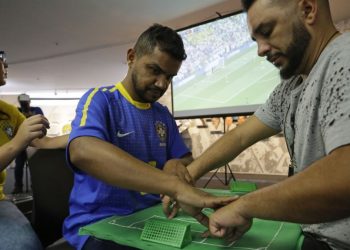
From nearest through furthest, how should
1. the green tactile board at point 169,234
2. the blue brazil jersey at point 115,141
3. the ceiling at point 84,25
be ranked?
the green tactile board at point 169,234 → the blue brazil jersey at point 115,141 → the ceiling at point 84,25

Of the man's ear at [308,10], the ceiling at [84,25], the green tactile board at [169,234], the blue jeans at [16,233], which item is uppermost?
the ceiling at [84,25]

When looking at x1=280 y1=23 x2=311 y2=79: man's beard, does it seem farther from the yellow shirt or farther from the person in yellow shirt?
the yellow shirt

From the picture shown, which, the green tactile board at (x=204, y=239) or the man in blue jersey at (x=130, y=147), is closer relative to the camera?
the green tactile board at (x=204, y=239)

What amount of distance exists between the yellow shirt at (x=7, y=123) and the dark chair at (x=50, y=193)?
0.27m

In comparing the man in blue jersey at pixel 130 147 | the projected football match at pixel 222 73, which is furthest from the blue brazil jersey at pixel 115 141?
the projected football match at pixel 222 73

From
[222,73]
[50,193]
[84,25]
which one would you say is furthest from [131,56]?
[84,25]

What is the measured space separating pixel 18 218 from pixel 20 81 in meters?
6.91

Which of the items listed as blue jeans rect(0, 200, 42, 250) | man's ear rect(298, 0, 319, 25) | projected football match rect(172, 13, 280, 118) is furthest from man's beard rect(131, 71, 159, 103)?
projected football match rect(172, 13, 280, 118)

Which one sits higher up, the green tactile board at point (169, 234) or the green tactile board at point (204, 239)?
the green tactile board at point (169, 234)

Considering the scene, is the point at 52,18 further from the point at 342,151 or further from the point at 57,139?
the point at 342,151

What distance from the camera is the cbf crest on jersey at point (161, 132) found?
44.0 inches

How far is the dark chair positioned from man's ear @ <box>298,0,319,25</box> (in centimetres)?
103

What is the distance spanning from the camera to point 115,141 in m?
0.96

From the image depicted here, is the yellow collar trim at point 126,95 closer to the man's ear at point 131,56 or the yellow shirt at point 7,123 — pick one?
the man's ear at point 131,56
